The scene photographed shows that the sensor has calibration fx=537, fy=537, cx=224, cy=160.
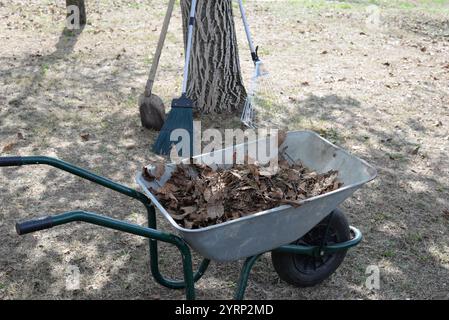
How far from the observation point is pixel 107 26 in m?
8.55

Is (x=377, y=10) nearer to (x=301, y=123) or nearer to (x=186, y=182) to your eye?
(x=301, y=123)

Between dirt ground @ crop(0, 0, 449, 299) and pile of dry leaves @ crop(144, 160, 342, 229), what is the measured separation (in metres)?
0.69

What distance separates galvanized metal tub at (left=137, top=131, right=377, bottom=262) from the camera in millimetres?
2496

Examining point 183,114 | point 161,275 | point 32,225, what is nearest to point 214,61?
point 183,114

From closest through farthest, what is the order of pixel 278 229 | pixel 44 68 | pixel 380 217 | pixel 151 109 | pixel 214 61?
pixel 278 229, pixel 380 217, pixel 151 109, pixel 214 61, pixel 44 68

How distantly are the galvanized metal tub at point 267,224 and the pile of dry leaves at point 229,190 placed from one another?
0.27ft

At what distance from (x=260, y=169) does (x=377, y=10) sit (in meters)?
8.03

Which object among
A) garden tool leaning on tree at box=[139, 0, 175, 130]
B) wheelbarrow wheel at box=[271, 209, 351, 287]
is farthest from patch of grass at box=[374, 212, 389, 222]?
garden tool leaning on tree at box=[139, 0, 175, 130]

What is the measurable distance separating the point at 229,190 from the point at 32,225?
1.17 meters

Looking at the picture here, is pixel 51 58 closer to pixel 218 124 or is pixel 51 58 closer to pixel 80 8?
pixel 80 8

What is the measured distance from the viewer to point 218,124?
17.9ft

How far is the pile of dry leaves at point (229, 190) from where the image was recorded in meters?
2.83

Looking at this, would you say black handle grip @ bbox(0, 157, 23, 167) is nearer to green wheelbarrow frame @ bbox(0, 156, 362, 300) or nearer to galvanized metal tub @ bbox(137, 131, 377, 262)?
green wheelbarrow frame @ bbox(0, 156, 362, 300)
